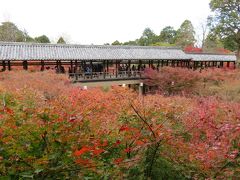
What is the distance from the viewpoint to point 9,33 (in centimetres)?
5053

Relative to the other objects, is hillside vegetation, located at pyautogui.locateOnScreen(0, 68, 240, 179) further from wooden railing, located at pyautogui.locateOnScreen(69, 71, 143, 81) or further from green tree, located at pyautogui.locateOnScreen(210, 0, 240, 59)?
green tree, located at pyautogui.locateOnScreen(210, 0, 240, 59)

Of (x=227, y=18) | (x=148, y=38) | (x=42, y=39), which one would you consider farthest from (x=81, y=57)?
(x=148, y=38)

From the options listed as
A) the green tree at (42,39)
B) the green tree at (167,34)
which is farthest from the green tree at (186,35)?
the green tree at (42,39)

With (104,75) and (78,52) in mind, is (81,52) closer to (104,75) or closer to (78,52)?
(78,52)

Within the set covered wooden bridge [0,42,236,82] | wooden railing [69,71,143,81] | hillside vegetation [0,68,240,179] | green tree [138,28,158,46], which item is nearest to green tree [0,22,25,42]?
covered wooden bridge [0,42,236,82]

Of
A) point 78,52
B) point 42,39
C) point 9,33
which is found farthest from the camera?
point 42,39

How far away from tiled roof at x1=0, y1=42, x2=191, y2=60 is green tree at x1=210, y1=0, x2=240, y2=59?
5453 millimetres

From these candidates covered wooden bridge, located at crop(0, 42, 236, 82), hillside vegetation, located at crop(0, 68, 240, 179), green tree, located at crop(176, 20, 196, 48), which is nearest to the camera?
hillside vegetation, located at crop(0, 68, 240, 179)

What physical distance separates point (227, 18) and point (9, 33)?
40.8 m

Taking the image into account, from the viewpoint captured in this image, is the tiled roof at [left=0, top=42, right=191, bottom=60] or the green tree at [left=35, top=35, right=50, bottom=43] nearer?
the tiled roof at [left=0, top=42, right=191, bottom=60]

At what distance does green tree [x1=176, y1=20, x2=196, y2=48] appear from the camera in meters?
56.8

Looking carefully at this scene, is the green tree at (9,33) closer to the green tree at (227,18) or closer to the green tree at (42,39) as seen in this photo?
the green tree at (42,39)

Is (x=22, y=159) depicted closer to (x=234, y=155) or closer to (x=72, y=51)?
(x=234, y=155)

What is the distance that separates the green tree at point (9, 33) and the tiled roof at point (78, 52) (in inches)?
1110
